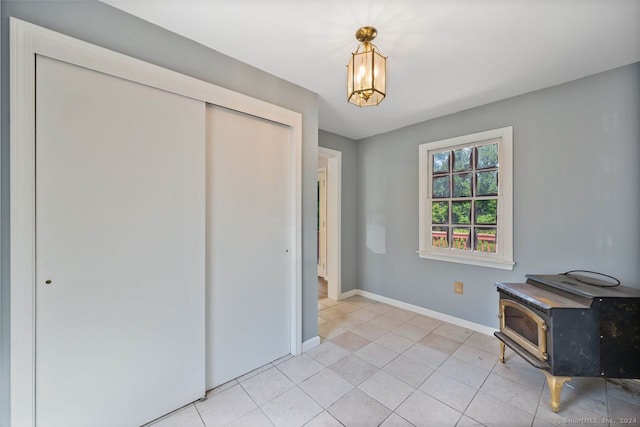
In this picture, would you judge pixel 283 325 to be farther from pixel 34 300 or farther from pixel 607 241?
pixel 607 241

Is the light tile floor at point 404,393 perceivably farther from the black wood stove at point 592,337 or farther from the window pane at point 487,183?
the window pane at point 487,183

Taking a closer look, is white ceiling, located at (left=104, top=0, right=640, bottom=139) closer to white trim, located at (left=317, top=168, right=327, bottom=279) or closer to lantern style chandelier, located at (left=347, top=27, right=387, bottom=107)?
lantern style chandelier, located at (left=347, top=27, right=387, bottom=107)

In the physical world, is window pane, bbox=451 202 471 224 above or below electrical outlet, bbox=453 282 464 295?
above

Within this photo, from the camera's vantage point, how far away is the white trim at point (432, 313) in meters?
2.67

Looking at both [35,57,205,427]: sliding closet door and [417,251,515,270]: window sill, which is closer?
[35,57,205,427]: sliding closet door

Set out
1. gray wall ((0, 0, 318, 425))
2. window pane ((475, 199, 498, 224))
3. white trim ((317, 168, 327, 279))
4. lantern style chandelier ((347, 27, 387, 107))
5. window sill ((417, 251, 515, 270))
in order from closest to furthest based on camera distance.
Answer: gray wall ((0, 0, 318, 425)), lantern style chandelier ((347, 27, 387, 107)), window sill ((417, 251, 515, 270)), window pane ((475, 199, 498, 224)), white trim ((317, 168, 327, 279))

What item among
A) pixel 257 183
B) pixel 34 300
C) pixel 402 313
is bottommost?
pixel 402 313

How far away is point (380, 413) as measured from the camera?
158 centimetres

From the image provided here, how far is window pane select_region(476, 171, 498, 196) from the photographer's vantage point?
2.61 meters

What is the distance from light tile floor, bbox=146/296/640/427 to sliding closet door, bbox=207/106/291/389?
0.81 ft

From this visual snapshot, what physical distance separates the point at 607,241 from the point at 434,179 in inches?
61.1

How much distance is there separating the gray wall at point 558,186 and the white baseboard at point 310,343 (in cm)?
150

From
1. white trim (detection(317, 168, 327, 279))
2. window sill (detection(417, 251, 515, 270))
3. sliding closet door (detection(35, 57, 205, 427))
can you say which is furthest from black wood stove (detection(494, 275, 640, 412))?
white trim (detection(317, 168, 327, 279))

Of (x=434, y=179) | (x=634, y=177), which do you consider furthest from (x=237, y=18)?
(x=634, y=177)
